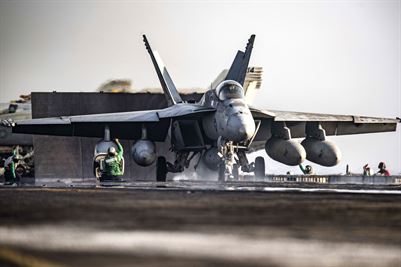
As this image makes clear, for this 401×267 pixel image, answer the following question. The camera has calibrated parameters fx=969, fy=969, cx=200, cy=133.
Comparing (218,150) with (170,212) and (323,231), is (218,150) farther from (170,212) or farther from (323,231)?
(323,231)

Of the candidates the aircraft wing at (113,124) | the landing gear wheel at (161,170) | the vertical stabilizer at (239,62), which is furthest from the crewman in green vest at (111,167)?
the vertical stabilizer at (239,62)

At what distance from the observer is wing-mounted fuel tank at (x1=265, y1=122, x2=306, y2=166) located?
3694 centimetres

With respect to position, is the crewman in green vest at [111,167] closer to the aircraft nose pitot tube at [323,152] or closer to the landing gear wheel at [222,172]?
the landing gear wheel at [222,172]

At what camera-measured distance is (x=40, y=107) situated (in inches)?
2098

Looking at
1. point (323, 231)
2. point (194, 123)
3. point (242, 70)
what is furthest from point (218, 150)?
point (323, 231)

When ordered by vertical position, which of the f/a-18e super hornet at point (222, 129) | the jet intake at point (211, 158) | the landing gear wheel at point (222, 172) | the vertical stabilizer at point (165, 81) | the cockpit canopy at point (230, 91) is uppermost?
the vertical stabilizer at point (165, 81)

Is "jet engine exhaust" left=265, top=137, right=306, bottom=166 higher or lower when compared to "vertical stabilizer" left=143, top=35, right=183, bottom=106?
lower

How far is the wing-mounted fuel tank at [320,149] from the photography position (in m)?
38.3

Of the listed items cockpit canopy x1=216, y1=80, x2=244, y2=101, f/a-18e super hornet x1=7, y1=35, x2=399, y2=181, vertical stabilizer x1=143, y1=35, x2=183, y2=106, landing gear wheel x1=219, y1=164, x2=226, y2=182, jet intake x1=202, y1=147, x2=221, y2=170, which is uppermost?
vertical stabilizer x1=143, y1=35, x2=183, y2=106

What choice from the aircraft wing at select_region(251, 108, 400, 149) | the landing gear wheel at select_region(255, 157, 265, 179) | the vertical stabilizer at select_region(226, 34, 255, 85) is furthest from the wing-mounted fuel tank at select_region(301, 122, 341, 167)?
the vertical stabilizer at select_region(226, 34, 255, 85)

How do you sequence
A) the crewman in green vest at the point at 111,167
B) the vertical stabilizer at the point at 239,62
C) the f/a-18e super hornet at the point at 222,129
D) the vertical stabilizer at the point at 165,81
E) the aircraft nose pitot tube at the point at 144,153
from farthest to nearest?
the vertical stabilizer at the point at 165,81 < the vertical stabilizer at the point at 239,62 < the aircraft nose pitot tube at the point at 144,153 < the f/a-18e super hornet at the point at 222,129 < the crewman in green vest at the point at 111,167

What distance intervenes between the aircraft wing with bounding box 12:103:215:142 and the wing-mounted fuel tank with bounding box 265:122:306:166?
3632mm

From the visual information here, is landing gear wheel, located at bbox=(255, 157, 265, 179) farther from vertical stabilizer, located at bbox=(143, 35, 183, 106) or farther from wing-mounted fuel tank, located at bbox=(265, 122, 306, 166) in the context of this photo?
vertical stabilizer, located at bbox=(143, 35, 183, 106)

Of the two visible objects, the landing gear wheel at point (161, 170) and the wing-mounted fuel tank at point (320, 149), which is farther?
the wing-mounted fuel tank at point (320, 149)
